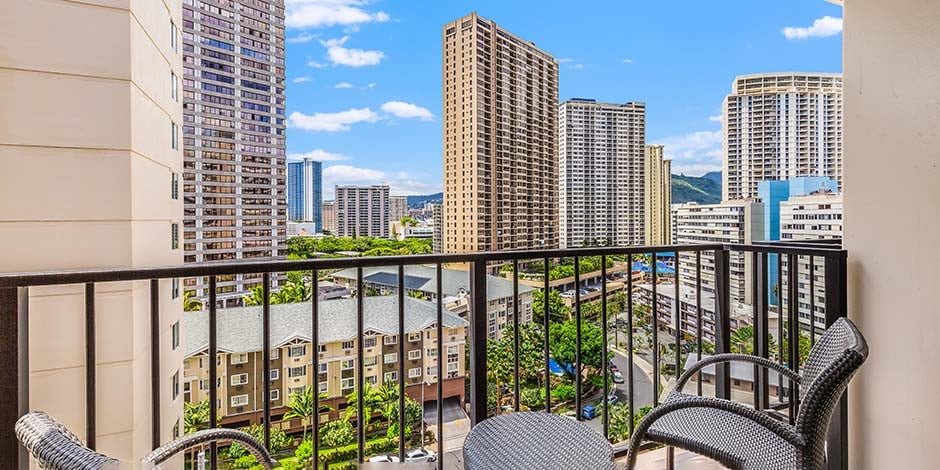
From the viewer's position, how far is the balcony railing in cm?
142

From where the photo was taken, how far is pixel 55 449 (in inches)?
31.9

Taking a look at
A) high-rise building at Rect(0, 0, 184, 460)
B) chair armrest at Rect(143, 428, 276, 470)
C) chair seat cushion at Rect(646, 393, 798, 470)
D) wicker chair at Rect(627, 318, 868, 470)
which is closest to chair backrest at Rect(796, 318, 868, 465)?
wicker chair at Rect(627, 318, 868, 470)

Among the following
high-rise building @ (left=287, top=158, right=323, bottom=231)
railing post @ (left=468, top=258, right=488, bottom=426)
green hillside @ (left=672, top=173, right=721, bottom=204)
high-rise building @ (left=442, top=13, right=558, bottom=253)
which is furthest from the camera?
green hillside @ (left=672, top=173, right=721, bottom=204)

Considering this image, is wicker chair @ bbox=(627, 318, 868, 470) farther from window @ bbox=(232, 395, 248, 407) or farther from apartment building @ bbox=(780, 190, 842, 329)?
window @ bbox=(232, 395, 248, 407)

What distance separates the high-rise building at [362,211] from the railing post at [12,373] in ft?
5.37

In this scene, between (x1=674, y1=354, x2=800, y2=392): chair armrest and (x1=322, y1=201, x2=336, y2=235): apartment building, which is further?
(x1=322, y1=201, x2=336, y2=235): apartment building

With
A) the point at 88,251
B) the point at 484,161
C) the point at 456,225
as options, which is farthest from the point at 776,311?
the point at 88,251

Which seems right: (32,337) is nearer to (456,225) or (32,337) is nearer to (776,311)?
(456,225)

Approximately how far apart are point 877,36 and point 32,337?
3547mm

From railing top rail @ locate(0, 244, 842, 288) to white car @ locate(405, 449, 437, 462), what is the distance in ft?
3.11

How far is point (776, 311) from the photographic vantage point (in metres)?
2.55

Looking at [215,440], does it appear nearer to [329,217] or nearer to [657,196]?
[329,217]

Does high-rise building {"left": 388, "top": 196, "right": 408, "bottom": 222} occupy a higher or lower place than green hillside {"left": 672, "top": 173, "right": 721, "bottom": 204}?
lower

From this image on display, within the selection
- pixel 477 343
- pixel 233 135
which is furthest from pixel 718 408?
pixel 233 135
